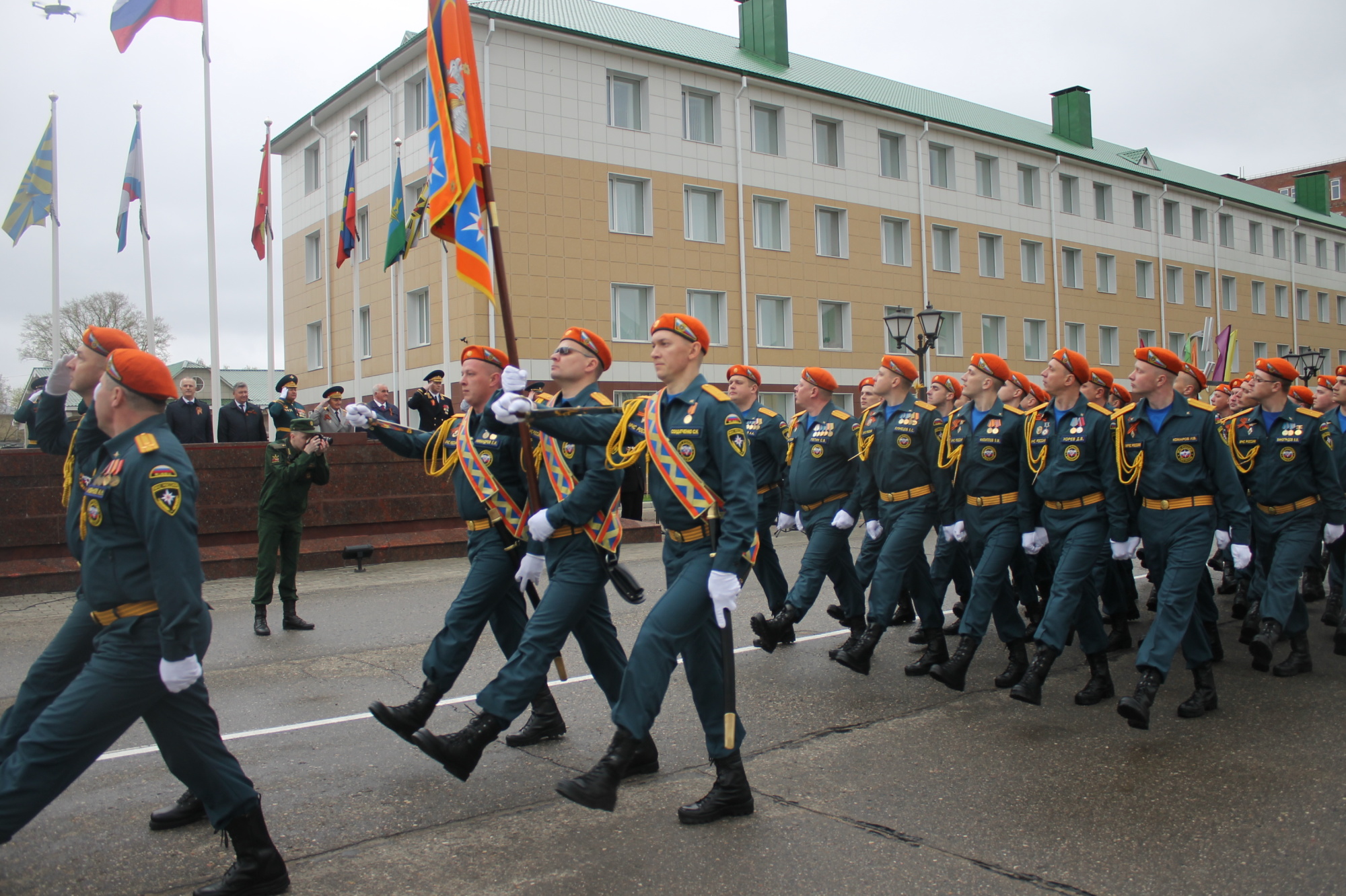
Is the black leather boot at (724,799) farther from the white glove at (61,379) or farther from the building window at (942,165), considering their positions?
the building window at (942,165)

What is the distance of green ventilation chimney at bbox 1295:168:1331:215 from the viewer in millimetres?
57531

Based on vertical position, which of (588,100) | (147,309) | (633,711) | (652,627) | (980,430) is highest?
(588,100)

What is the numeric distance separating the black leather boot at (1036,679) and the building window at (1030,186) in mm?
33650

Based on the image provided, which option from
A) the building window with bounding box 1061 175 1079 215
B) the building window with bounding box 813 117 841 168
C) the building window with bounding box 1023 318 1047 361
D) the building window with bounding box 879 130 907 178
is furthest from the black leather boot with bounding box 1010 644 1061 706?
the building window with bounding box 1061 175 1079 215

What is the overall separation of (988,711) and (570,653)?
10.1 feet

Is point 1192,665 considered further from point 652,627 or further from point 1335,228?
point 1335,228

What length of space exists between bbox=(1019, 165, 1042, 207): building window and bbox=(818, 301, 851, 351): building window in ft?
31.9

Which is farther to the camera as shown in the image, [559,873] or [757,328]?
[757,328]

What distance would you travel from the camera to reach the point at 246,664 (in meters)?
7.68

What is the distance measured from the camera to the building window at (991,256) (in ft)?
116

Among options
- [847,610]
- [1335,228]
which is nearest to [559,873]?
[847,610]

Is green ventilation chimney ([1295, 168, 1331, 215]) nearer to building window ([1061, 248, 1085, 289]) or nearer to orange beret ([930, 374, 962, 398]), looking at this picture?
building window ([1061, 248, 1085, 289])

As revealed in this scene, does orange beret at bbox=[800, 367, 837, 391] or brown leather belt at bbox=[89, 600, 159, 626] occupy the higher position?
orange beret at bbox=[800, 367, 837, 391]

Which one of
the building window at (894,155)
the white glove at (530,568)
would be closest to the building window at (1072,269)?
the building window at (894,155)
